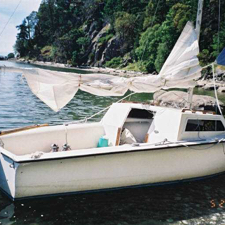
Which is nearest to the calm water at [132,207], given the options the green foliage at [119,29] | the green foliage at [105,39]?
the green foliage at [119,29]

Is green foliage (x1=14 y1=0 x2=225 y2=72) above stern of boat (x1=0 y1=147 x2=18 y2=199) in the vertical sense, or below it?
above

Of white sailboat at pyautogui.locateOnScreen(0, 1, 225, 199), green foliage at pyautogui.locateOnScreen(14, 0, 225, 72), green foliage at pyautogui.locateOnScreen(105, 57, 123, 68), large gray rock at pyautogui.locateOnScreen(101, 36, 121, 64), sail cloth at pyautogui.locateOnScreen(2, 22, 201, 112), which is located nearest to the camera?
white sailboat at pyautogui.locateOnScreen(0, 1, 225, 199)

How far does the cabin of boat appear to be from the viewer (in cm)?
789

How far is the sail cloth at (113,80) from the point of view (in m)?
8.78

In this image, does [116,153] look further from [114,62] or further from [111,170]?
[114,62]

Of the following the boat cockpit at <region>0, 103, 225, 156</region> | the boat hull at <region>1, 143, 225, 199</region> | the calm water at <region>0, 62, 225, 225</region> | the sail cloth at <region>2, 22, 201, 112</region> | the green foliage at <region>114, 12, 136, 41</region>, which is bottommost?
the calm water at <region>0, 62, 225, 225</region>

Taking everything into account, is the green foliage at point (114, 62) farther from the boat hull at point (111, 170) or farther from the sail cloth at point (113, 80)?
the boat hull at point (111, 170)

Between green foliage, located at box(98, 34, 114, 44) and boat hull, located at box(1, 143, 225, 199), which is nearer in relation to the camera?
boat hull, located at box(1, 143, 225, 199)

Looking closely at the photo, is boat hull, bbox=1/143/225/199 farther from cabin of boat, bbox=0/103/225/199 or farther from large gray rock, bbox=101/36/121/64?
large gray rock, bbox=101/36/121/64

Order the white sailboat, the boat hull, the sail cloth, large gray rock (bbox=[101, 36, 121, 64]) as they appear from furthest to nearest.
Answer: large gray rock (bbox=[101, 36, 121, 64]), the sail cloth, the white sailboat, the boat hull

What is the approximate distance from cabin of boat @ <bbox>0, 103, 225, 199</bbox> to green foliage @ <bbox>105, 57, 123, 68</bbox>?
293ft

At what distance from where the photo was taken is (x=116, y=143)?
33.6ft

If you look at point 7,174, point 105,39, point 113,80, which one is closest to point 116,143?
point 113,80
